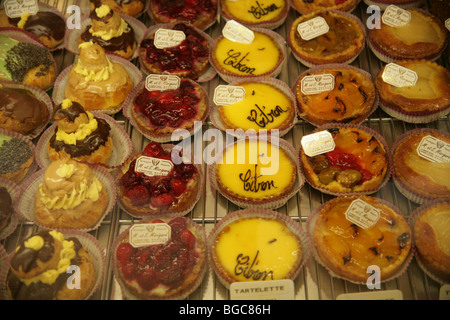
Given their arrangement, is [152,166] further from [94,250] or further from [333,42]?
[333,42]

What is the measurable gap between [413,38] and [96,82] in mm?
2995

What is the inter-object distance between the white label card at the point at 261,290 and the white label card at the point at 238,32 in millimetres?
2480

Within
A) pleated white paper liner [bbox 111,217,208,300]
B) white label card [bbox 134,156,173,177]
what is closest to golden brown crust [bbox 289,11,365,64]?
white label card [bbox 134,156,173,177]

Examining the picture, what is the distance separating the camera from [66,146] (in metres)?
3.30

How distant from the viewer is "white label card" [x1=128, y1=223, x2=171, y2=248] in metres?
2.83

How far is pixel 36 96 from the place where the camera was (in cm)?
386

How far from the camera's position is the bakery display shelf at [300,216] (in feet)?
9.50

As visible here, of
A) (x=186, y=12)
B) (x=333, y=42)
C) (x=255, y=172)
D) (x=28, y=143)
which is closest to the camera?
(x=255, y=172)

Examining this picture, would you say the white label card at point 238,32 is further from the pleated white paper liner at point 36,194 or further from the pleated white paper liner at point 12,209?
the pleated white paper liner at point 12,209

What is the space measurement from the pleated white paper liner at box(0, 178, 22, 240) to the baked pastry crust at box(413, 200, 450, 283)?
2871mm

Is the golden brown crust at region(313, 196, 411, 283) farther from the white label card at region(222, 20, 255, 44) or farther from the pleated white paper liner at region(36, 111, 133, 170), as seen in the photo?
the white label card at region(222, 20, 255, 44)

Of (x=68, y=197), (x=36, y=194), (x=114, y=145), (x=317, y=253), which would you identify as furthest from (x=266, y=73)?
(x=36, y=194)

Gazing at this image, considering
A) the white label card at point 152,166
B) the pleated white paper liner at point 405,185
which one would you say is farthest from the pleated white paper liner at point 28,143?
the pleated white paper liner at point 405,185

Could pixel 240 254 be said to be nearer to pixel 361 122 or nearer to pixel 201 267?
pixel 201 267
